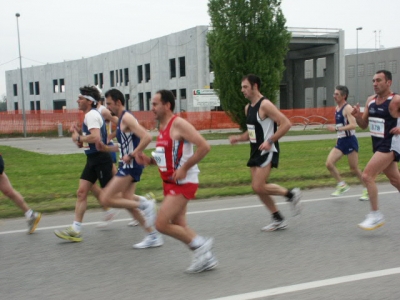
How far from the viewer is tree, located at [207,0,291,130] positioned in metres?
31.2

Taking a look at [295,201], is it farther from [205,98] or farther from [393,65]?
[393,65]

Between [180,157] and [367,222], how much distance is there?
9.12 feet

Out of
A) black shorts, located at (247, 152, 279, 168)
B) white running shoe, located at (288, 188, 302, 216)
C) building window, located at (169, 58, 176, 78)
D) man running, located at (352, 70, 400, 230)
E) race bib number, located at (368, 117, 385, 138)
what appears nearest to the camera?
man running, located at (352, 70, 400, 230)

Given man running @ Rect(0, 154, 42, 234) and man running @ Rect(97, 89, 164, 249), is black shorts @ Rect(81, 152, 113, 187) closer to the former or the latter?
man running @ Rect(97, 89, 164, 249)

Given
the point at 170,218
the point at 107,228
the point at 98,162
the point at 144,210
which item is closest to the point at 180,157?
the point at 170,218

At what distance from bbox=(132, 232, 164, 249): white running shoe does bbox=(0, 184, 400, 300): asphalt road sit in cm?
12

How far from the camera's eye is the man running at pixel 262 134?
6644mm

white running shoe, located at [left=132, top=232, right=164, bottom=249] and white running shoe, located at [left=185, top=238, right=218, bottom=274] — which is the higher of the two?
white running shoe, located at [left=185, top=238, right=218, bottom=274]

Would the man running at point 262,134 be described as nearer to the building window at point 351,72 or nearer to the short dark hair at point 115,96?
the short dark hair at point 115,96

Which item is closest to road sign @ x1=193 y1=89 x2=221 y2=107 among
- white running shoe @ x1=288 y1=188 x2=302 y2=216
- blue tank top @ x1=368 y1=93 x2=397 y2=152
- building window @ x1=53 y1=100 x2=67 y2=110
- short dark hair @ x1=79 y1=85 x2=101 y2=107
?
white running shoe @ x1=288 y1=188 x2=302 y2=216

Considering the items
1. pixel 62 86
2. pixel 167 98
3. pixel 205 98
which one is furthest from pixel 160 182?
pixel 62 86

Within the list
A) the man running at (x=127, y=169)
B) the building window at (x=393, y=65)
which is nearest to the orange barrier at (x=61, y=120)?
the building window at (x=393, y=65)

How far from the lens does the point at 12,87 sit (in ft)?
251

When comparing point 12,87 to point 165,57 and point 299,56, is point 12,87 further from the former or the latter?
point 299,56
